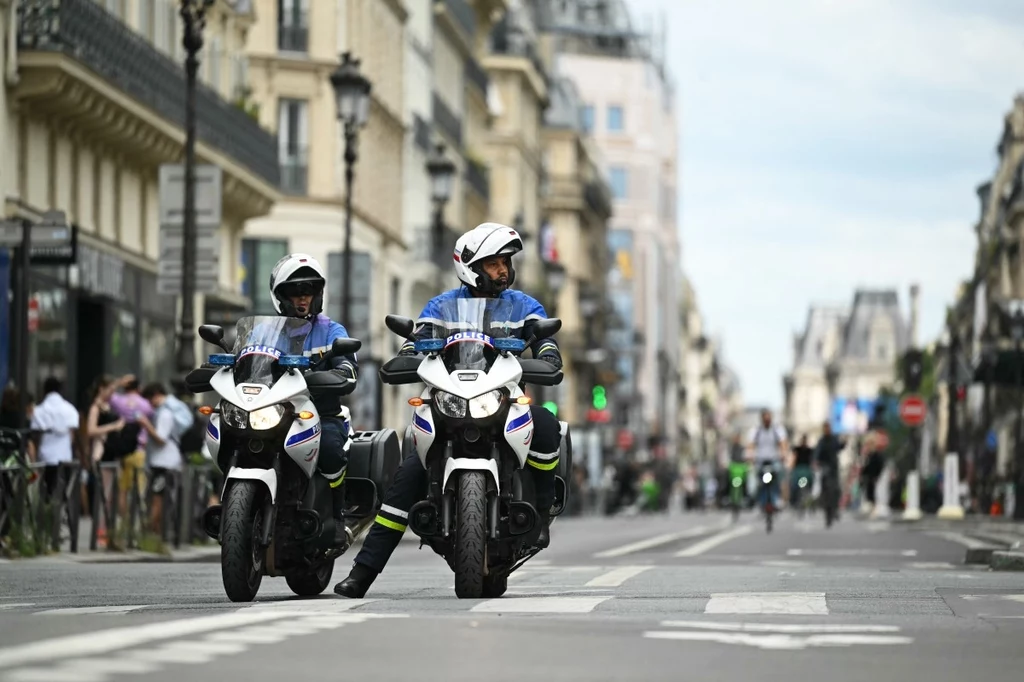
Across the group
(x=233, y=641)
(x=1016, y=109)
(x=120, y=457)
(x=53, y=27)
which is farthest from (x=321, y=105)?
(x=1016, y=109)

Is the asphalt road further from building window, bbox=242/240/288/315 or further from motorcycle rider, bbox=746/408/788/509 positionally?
building window, bbox=242/240/288/315

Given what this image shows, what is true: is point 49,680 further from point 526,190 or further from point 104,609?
point 526,190

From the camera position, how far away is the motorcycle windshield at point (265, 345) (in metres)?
13.4

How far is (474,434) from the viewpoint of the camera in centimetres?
1316

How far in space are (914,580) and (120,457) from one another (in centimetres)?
1294

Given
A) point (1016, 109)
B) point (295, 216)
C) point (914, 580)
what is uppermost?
point (1016, 109)

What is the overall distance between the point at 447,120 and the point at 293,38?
66.3 ft

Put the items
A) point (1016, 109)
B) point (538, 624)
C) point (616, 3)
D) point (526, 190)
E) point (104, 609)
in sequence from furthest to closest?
point (616, 3) → point (1016, 109) → point (526, 190) → point (104, 609) → point (538, 624)

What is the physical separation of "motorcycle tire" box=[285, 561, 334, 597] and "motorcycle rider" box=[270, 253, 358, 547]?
19cm

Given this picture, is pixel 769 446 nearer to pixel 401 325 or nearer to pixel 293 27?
pixel 293 27

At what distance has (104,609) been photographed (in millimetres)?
12164

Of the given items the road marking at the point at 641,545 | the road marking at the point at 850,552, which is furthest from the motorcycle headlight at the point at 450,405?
the road marking at the point at 850,552

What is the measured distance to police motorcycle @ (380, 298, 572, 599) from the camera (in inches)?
516

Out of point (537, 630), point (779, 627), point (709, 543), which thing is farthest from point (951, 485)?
point (537, 630)
